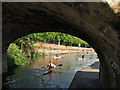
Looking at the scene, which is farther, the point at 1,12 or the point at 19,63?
the point at 19,63

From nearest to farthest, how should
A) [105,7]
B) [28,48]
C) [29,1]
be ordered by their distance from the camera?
[105,7] < [29,1] < [28,48]

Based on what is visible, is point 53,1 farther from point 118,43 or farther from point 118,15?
point 118,43

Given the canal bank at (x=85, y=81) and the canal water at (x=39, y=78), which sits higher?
the canal bank at (x=85, y=81)

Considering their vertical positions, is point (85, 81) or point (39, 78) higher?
point (85, 81)

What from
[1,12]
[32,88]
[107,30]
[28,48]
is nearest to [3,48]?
[32,88]

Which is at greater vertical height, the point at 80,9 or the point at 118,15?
the point at 80,9

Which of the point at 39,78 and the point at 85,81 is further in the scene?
the point at 39,78

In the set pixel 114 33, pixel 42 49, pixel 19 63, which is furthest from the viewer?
pixel 42 49

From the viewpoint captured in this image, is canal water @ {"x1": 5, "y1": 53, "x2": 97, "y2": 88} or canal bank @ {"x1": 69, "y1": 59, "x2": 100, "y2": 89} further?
canal water @ {"x1": 5, "y1": 53, "x2": 97, "y2": 88}

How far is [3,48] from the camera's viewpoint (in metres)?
7.37

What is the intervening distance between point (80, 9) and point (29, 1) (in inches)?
54.0

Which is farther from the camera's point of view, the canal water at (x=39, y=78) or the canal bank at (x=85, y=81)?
the canal water at (x=39, y=78)

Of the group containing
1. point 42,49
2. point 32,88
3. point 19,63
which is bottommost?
point 32,88

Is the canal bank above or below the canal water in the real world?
above
